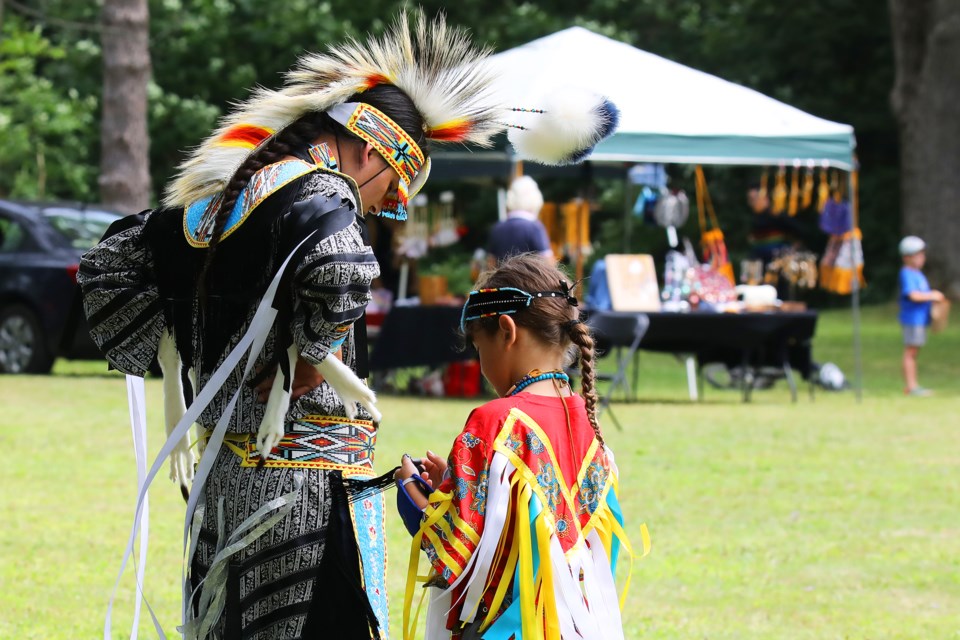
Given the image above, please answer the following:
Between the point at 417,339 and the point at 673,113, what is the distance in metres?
2.58

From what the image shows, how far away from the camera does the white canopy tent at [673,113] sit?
1074 cm

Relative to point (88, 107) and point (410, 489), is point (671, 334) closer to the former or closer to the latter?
point (410, 489)

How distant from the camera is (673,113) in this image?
1100 centimetres

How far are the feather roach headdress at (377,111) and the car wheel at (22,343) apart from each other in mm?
9735

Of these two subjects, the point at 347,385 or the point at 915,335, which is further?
the point at 915,335

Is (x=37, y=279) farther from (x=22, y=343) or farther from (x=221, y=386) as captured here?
(x=221, y=386)

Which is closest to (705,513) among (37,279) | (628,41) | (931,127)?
(37,279)

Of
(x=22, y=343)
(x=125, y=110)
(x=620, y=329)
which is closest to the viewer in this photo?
(x=620, y=329)

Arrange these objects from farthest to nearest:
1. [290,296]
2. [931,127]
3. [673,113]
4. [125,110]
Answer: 1. [931,127]
2. [125,110]
3. [673,113]
4. [290,296]

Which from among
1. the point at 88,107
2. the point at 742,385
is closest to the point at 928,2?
the point at 742,385

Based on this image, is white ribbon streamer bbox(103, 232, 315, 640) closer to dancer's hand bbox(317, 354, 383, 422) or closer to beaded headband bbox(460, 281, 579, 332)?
dancer's hand bbox(317, 354, 383, 422)

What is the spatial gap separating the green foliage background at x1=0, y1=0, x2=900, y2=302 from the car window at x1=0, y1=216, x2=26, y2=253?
11.9 meters

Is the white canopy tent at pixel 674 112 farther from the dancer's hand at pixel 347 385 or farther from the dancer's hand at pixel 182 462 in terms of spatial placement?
the dancer's hand at pixel 347 385

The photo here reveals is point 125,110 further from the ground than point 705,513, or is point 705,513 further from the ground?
point 125,110
